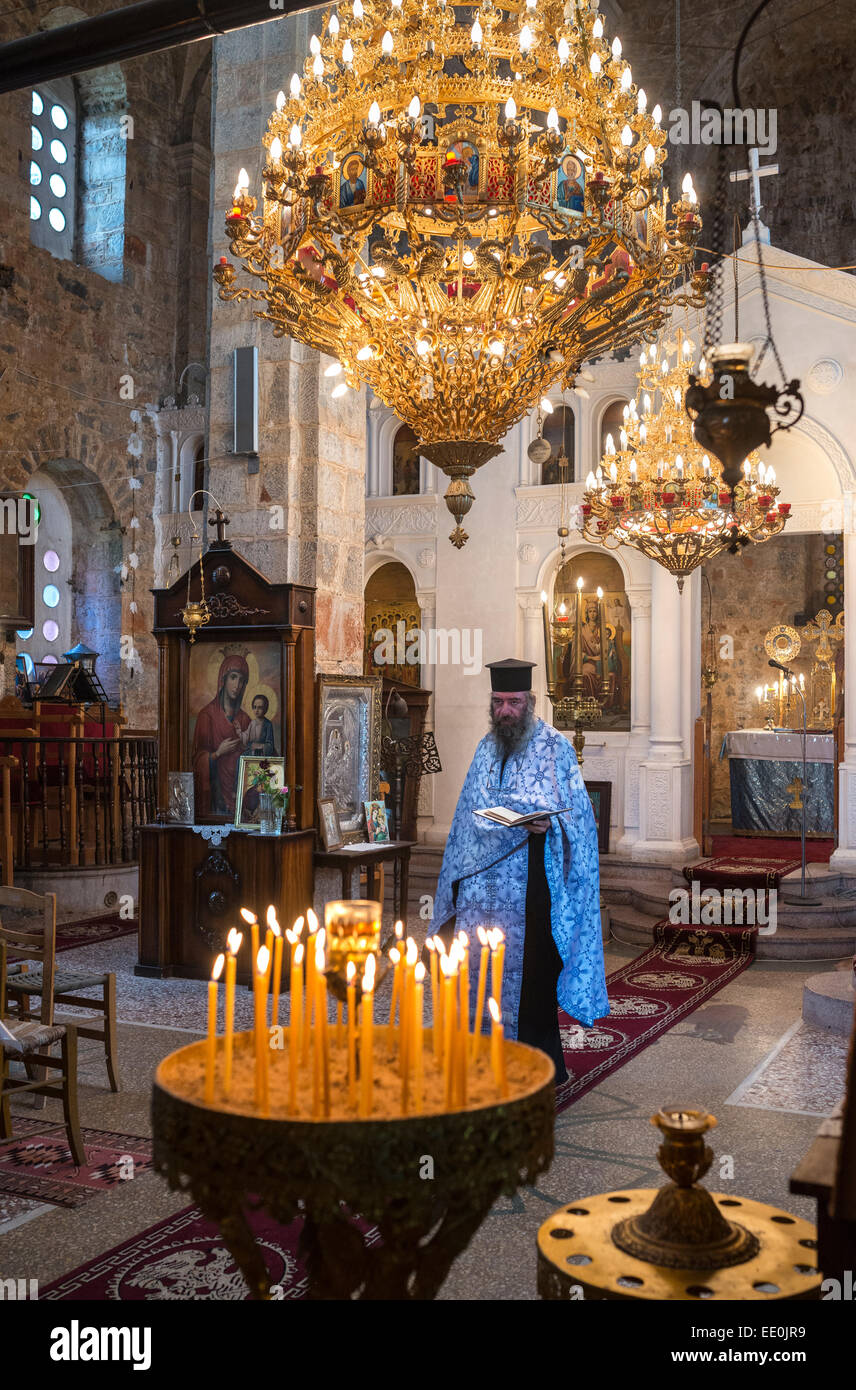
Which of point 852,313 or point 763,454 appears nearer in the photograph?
point 852,313

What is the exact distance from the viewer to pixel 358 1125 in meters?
2.00

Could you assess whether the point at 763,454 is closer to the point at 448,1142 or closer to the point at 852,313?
the point at 852,313

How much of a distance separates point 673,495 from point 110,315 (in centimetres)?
1124

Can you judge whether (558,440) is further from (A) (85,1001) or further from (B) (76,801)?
(A) (85,1001)

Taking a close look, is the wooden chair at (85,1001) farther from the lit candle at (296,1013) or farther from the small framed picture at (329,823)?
the lit candle at (296,1013)

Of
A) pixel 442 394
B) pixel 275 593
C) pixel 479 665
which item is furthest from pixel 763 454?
pixel 442 394

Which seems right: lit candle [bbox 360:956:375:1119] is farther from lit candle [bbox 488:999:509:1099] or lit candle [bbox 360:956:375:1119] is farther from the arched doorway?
the arched doorway

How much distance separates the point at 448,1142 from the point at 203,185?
18.8m

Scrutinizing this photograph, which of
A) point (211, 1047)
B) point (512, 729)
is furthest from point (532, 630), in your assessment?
point (211, 1047)

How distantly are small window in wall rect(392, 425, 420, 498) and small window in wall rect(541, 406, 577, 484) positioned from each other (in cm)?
161

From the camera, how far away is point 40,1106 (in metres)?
5.59

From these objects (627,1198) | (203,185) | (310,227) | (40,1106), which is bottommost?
(40,1106)

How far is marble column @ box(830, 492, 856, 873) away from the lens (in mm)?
10992

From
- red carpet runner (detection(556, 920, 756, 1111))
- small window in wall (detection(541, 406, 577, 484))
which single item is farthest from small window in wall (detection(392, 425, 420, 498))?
red carpet runner (detection(556, 920, 756, 1111))
